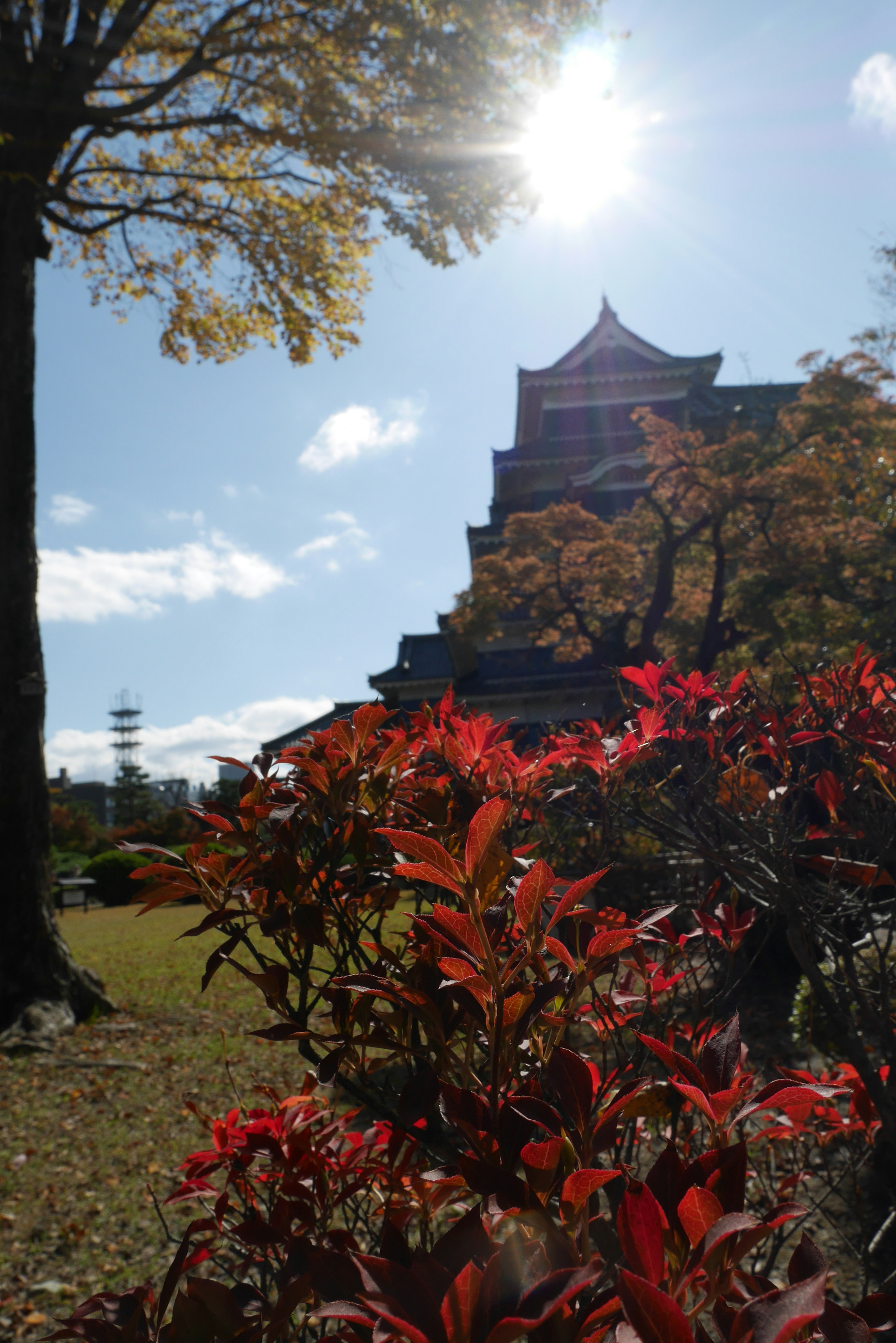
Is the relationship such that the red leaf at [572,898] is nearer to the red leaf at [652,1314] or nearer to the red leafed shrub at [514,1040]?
the red leafed shrub at [514,1040]

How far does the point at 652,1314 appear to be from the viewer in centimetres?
46

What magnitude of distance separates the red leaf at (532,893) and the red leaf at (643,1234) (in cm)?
24

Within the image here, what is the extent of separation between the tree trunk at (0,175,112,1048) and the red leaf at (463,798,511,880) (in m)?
5.40

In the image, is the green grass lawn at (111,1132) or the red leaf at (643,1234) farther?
the green grass lawn at (111,1132)

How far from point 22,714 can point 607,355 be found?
20.7 metres

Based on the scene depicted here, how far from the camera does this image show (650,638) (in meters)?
11.1

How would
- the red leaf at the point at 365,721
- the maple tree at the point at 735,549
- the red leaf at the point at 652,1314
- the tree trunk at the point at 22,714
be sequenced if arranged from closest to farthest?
the red leaf at the point at 652,1314 < the red leaf at the point at 365,721 < the tree trunk at the point at 22,714 < the maple tree at the point at 735,549

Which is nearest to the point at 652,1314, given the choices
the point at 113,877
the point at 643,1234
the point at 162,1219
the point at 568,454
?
the point at 643,1234

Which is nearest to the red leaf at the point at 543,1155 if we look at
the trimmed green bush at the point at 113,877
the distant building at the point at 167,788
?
the trimmed green bush at the point at 113,877

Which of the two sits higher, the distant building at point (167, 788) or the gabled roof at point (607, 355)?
the gabled roof at point (607, 355)

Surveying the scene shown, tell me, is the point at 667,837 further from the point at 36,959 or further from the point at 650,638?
the point at 650,638

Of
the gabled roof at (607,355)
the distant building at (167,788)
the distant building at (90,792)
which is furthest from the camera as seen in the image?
the distant building at (90,792)

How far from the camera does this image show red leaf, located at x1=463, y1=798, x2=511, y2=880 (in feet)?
2.27

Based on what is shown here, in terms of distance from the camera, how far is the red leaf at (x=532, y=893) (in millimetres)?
702
